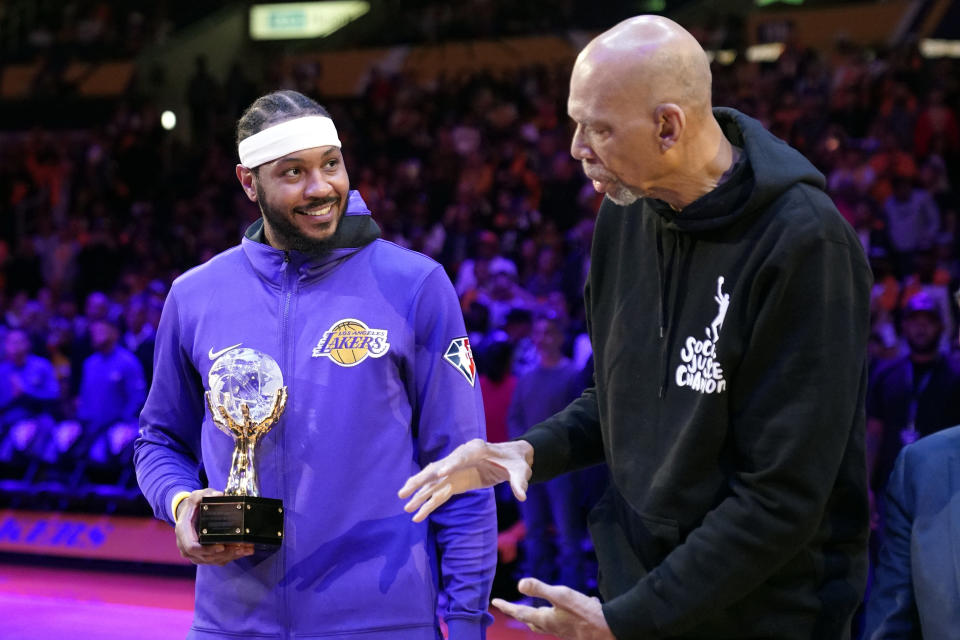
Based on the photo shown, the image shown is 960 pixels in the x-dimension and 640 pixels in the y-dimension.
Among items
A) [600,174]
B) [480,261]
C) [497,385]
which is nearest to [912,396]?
[497,385]

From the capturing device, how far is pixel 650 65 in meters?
1.95

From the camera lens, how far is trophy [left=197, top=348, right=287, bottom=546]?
2654 millimetres

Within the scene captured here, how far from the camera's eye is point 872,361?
632 cm

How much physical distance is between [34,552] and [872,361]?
6.04m

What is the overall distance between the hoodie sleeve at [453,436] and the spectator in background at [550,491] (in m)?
3.59

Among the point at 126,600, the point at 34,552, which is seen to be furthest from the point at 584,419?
the point at 34,552

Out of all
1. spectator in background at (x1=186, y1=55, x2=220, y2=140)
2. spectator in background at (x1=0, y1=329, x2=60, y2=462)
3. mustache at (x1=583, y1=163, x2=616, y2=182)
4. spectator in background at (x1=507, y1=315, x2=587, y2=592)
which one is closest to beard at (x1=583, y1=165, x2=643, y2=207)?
mustache at (x1=583, y1=163, x2=616, y2=182)

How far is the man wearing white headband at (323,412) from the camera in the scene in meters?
2.79

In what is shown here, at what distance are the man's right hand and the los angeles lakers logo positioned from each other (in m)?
0.41

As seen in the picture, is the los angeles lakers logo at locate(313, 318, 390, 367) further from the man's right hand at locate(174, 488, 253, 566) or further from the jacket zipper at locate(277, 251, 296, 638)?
the man's right hand at locate(174, 488, 253, 566)

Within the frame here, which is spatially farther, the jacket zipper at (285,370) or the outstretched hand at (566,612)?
the jacket zipper at (285,370)

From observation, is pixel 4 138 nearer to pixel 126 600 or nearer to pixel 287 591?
pixel 126 600

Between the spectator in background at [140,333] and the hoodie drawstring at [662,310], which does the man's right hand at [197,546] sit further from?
the spectator in background at [140,333]

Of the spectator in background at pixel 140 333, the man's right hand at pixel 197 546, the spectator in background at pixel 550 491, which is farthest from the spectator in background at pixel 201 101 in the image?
the man's right hand at pixel 197 546
